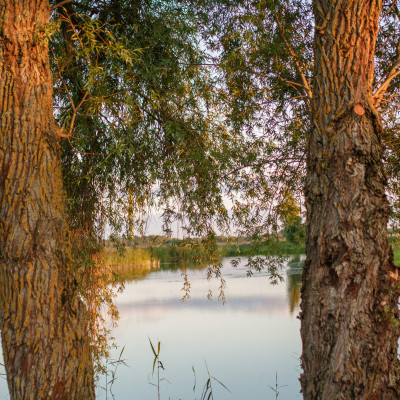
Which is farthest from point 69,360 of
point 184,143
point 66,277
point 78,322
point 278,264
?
point 278,264

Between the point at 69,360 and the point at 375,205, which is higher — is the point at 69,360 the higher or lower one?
the lower one

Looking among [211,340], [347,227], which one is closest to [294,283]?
[211,340]

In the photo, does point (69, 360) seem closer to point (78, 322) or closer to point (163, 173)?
point (78, 322)

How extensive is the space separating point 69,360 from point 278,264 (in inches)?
111

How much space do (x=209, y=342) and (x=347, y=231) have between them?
597cm

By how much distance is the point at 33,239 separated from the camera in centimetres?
312

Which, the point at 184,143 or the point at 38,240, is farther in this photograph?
the point at 184,143

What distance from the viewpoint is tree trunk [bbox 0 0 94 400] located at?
10.0 ft

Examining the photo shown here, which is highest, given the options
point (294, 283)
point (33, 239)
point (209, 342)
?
point (33, 239)

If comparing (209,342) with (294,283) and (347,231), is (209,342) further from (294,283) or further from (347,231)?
(347,231)

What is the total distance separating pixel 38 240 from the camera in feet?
10.3

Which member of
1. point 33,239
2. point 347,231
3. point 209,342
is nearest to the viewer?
point 347,231

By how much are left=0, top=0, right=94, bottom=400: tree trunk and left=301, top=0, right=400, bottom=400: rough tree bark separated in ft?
5.09

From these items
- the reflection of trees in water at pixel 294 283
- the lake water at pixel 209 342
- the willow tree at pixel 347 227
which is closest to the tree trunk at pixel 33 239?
the willow tree at pixel 347 227
